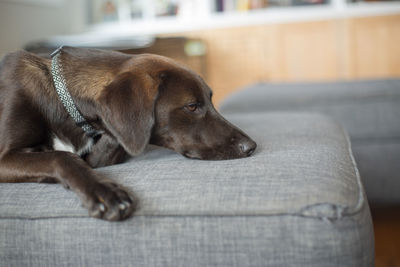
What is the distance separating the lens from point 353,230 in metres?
0.77

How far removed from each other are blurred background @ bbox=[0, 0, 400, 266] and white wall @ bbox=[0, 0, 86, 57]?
0.03 ft

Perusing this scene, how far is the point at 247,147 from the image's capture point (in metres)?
1.14

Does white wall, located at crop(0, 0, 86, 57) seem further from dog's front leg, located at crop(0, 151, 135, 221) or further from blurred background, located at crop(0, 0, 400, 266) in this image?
dog's front leg, located at crop(0, 151, 135, 221)

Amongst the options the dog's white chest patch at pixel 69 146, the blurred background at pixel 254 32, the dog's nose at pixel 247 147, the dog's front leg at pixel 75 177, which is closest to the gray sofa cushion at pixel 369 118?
the dog's nose at pixel 247 147

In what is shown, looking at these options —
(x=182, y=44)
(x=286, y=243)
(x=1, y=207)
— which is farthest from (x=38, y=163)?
(x=182, y=44)

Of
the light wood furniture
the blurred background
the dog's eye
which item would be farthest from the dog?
the light wood furniture

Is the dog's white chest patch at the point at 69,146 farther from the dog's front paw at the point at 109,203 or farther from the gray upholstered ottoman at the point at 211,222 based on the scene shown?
the dog's front paw at the point at 109,203

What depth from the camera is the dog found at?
104 centimetres

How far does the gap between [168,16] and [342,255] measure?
4.02 m

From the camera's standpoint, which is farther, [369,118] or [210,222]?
[369,118]

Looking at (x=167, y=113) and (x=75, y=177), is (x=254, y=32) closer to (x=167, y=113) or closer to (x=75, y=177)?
(x=167, y=113)

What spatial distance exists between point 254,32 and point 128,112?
11.5 ft

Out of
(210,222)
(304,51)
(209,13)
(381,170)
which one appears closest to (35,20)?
(209,13)

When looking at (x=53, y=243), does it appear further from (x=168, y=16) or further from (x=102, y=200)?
(x=168, y=16)
